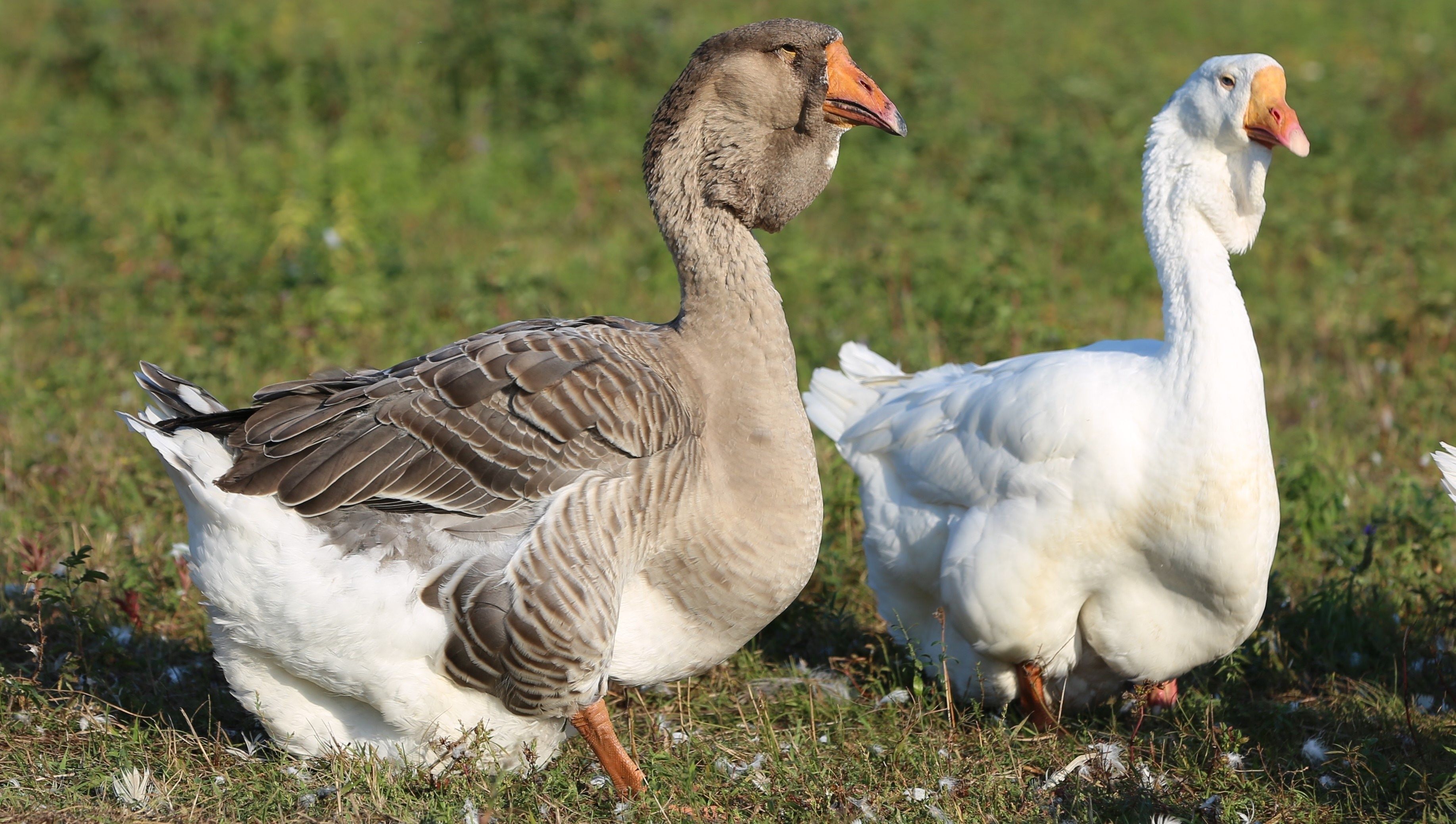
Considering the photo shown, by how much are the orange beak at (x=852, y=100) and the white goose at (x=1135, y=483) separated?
3.51ft

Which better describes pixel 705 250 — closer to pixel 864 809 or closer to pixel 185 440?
pixel 185 440

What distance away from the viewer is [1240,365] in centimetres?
428

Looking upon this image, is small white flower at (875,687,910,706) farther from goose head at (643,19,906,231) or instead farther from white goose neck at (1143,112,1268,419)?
goose head at (643,19,906,231)

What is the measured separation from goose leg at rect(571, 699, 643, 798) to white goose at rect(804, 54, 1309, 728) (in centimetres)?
125

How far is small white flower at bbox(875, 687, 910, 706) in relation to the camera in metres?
4.82

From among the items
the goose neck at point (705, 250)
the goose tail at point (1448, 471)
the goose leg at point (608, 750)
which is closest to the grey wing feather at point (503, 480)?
the goose leg at point (608, 750)

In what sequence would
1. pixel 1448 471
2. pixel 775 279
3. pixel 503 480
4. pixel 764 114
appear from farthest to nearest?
pixel 775 279 < pixel 764 114 < pixel 1448 471 < pixel 503 480

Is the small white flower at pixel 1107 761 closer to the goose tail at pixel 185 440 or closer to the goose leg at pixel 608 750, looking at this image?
the goose leg at pixel 608 750

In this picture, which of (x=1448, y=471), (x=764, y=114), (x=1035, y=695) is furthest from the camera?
(x=1035, y=695)

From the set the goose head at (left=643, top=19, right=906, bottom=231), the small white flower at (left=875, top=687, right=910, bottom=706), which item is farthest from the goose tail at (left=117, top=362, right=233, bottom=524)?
the small white flower at (left=875, top=687, right=910, bottom=706)

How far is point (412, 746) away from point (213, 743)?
743mm

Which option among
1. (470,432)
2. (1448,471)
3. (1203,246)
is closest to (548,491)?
(470,432)

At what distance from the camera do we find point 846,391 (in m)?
5.67

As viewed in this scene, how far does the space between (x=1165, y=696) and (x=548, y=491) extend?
7.69ft
